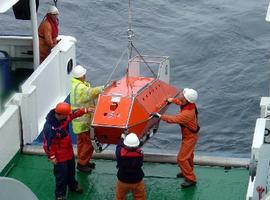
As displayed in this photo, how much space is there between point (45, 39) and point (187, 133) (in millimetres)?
3933

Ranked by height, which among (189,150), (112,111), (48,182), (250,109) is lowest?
(250,109)

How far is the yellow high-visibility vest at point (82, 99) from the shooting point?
8594 millimetres

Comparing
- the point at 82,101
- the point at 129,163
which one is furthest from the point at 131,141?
the point at 82,101

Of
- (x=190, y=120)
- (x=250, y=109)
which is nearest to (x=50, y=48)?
(x=190, y=120)

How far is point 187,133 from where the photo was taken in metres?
8.53

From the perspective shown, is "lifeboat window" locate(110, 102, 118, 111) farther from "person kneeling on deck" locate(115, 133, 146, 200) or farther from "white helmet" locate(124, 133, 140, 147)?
"white helmet" locate(124, 133, 140, 147)

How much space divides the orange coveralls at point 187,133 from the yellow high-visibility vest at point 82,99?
3.31ft

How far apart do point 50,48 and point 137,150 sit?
→ 170 inches

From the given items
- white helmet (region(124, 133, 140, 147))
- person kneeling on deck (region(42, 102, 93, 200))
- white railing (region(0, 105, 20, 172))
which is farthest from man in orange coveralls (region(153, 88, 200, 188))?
white railing (region(0, 105, 20, 172))

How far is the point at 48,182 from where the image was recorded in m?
9.18

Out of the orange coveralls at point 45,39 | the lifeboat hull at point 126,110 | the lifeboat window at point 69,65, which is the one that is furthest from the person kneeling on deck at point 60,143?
the lifeboat window at point 69,65

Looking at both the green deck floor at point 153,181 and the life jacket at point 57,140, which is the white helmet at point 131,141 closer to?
the life jacket at point 57,140

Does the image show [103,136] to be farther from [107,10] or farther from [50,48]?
[107,10]

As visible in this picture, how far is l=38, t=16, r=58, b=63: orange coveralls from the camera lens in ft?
36.9
